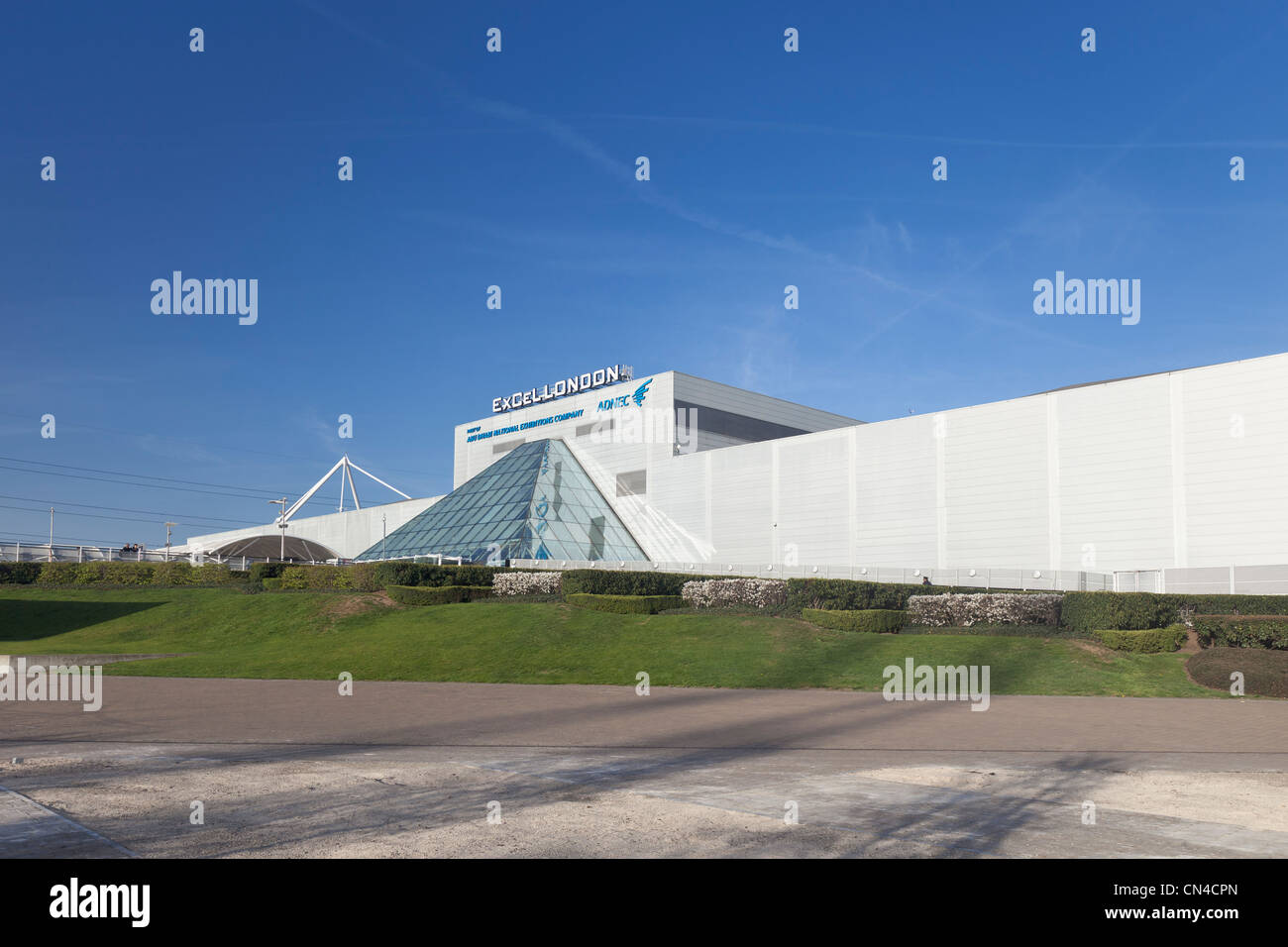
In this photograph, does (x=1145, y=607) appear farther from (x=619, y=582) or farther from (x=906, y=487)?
(x=906, y=487)

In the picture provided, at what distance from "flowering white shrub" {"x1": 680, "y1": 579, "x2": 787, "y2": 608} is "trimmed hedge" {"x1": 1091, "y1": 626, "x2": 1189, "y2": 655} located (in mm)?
11108

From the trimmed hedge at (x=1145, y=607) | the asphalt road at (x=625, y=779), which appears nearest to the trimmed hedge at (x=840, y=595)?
the trimmed hedge at (x=1145, y=607)

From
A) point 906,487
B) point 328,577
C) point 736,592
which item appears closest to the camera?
point 736,592

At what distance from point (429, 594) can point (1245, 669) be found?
28.1 metres

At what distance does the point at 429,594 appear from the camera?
37.9 metres

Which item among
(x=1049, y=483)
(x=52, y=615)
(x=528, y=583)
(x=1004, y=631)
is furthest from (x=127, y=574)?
(x=1049, y=483)

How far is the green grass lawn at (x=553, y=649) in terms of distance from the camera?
2391cm

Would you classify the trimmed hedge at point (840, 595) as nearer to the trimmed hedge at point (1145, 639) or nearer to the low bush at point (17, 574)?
the trimmed hedge at point (1145, 639)

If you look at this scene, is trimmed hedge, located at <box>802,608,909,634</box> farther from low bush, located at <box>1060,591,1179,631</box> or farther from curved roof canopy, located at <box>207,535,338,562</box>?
curved roof canopy, located at <box>207,535,338,562</box>

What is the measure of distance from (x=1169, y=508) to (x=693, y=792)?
135ft

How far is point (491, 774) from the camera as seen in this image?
10.6 meters

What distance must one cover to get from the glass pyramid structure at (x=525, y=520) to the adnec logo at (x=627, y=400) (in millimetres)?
5657

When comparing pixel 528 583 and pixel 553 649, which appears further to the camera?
pixel 528 583
